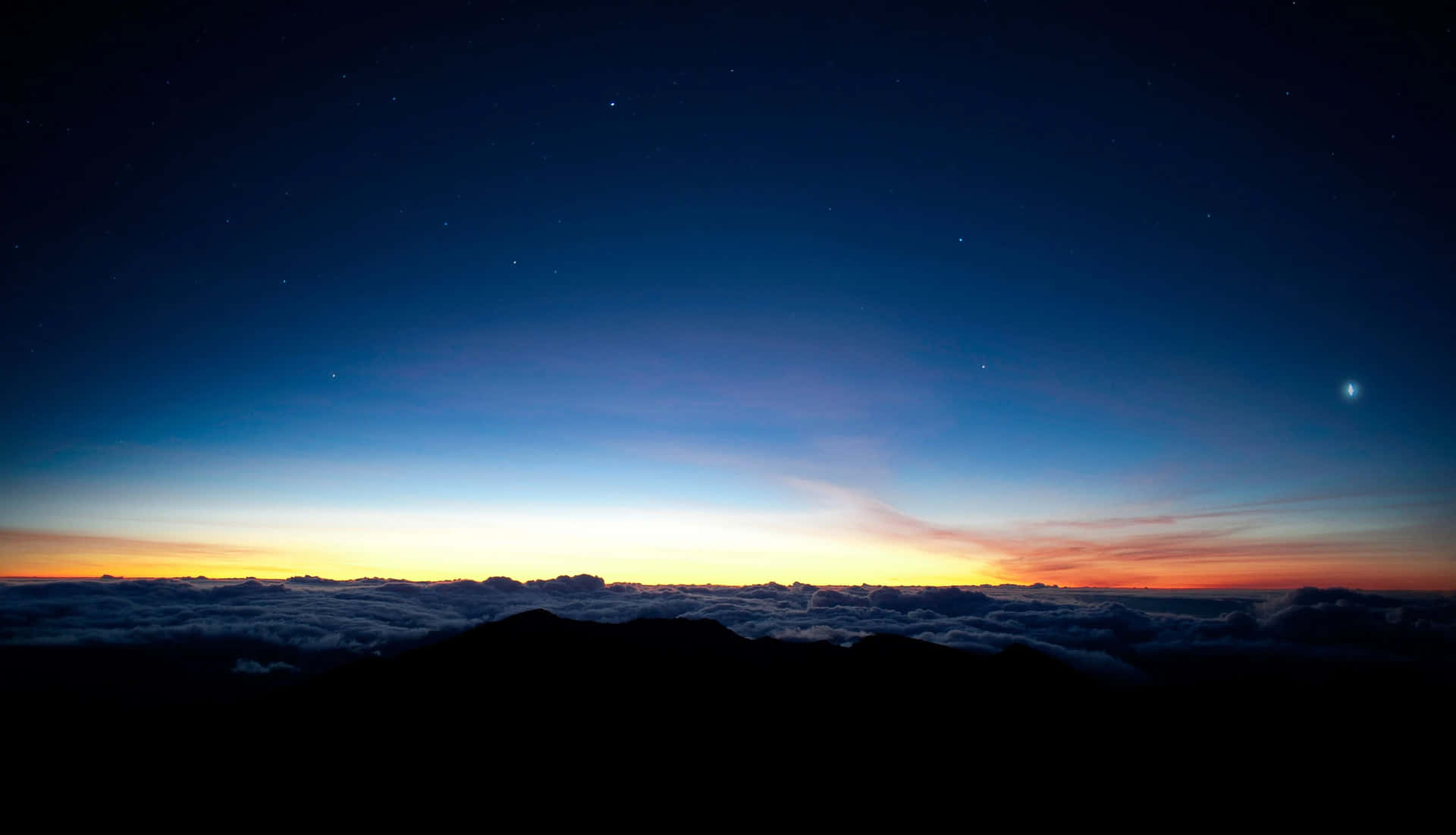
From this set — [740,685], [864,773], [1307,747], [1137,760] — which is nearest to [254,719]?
[740,685]

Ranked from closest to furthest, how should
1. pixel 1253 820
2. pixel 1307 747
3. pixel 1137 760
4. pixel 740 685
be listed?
pixel 1253 820, pixel 1137 760, pixel 740 685, pixel 1307 747

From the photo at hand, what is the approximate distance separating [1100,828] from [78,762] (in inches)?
8234

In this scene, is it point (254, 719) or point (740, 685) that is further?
point (740, 685)

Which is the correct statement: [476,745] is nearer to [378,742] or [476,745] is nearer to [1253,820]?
[378,742]

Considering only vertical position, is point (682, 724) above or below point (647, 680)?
below

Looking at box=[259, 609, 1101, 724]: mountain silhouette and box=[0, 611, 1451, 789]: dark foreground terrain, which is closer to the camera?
box=[0, 611, 1451, 789]: dark foreground terrain

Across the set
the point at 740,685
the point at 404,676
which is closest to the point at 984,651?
the point at 740,685

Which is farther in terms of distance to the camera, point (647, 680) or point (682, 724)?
point (647, 680)

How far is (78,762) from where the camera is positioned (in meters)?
116

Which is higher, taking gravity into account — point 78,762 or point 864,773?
point 864,773

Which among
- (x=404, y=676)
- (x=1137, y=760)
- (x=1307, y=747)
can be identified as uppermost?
(x=404, y=676)

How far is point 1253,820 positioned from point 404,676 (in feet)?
595

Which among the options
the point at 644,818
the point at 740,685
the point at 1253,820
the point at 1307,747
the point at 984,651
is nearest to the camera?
the point at 644,818

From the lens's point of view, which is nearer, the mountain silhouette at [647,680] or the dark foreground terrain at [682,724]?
the dark foreground terrain at [682,724]
